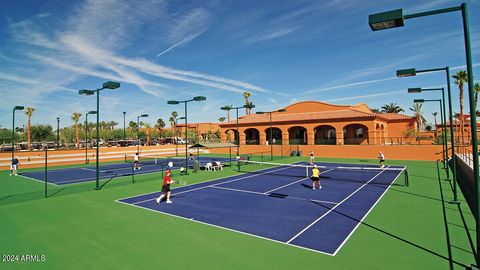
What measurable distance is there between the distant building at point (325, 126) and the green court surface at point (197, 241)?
29328 millimetres

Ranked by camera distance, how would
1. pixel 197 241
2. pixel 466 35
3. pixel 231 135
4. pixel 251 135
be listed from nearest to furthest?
pixel 466 35
pixel 197 241
pixel 251 135
pixel 231 135

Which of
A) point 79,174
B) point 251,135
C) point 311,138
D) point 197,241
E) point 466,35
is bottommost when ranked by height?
point 197,241

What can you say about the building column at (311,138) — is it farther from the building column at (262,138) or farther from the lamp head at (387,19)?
the lamp head at (387,19)

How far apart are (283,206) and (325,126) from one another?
131 ft

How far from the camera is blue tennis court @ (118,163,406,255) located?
9859 millimetres

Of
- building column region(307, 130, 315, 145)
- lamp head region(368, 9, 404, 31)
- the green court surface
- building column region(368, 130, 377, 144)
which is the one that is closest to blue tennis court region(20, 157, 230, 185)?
the green court surface

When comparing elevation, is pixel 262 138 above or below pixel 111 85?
below

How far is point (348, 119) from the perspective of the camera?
42.9m

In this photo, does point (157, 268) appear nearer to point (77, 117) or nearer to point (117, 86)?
point (117, 86)

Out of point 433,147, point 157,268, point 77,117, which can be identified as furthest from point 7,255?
point 77,117

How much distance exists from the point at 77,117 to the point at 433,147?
8559 cm

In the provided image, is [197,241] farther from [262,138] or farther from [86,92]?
[262,138]

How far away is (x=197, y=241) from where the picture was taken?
364 inches

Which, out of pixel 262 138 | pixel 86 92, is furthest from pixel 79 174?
pixel 262 138
